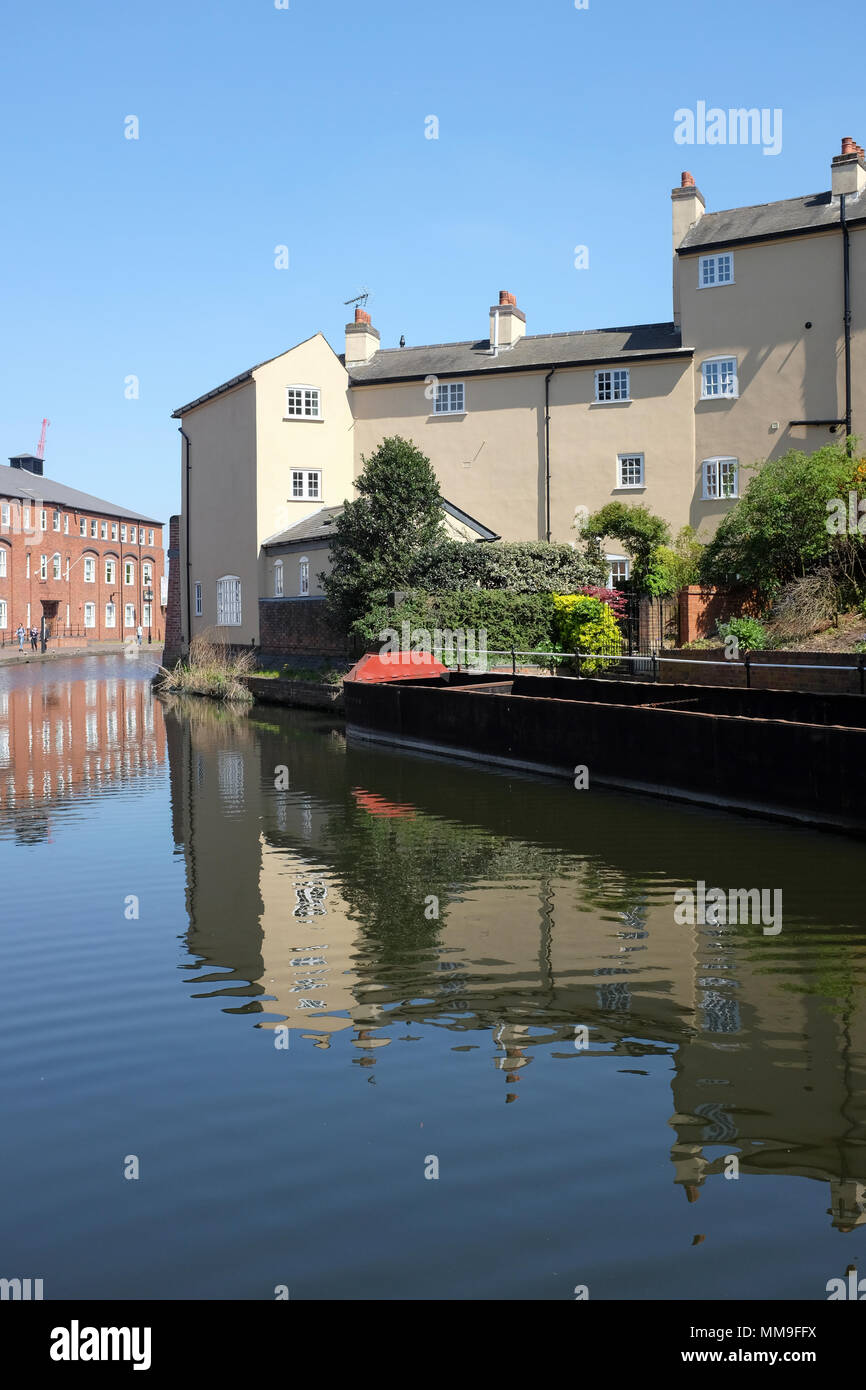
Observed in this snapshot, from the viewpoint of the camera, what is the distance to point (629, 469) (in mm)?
38594

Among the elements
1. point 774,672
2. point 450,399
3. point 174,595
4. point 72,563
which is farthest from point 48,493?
point 774,672

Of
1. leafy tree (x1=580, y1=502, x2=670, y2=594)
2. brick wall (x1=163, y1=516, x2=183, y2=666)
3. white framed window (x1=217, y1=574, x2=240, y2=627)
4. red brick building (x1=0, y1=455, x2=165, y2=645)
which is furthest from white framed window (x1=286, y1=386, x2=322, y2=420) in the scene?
red brick building (x1=0, y1=455, x2=165, y2=645)

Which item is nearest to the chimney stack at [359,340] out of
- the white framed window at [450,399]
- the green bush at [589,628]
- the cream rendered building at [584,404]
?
the cream rendered building at [584,404]

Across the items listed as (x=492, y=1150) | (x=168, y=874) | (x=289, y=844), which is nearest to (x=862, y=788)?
(x=289, y=844)

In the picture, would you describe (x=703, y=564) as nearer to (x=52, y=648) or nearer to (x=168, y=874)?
(x=168, y=874)

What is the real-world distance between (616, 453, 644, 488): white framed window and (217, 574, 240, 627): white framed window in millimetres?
Answer: 14410

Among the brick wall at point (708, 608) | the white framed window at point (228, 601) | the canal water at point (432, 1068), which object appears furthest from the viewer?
the white framed window at point (228, 601)

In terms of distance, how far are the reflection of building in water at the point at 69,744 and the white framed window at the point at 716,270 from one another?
2129 centimetres

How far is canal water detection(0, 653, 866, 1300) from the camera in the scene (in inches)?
169

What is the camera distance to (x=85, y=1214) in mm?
4613

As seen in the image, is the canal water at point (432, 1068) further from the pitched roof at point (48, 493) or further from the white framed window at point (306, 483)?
the pitched roof at point (48, 493)

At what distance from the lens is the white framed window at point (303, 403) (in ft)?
137

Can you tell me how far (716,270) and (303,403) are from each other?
→ 14762 millimetres

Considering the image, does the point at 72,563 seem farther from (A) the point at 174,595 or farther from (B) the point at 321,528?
(B) the point at 321,528
